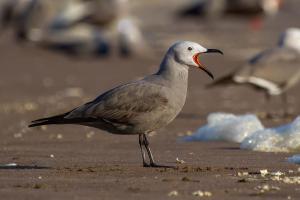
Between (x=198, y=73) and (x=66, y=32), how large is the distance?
7971mm

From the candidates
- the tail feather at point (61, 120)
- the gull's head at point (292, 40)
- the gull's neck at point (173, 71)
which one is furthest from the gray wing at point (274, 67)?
the tail feather at point (61, 120)

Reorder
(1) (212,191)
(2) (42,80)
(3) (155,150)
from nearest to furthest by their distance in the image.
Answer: (1) (212,191) → (3) (155,150) → (2) (42,80)

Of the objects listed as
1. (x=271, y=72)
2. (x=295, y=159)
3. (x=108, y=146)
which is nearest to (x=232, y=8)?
(x=271, y=72)

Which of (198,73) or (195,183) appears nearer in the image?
(195,183)

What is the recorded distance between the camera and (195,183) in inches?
271

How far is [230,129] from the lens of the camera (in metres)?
9.91

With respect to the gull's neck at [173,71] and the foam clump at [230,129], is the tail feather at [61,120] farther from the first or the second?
the foam clump at [230,129]

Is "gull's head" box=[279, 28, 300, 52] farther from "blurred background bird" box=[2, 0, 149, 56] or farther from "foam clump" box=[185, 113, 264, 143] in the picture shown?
"blurred background bird" box=[2, 0, 149, 56]

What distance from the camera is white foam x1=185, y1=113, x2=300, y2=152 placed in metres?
8.99

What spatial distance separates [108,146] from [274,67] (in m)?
4.68

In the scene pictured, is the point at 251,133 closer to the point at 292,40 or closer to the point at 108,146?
the point at 108,146

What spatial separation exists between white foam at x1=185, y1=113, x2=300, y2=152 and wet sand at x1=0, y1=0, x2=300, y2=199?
0.20 metres

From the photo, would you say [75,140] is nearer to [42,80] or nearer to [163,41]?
[42,80]

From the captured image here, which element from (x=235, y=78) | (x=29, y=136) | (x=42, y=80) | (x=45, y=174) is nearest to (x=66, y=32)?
(x=42, y=80)
